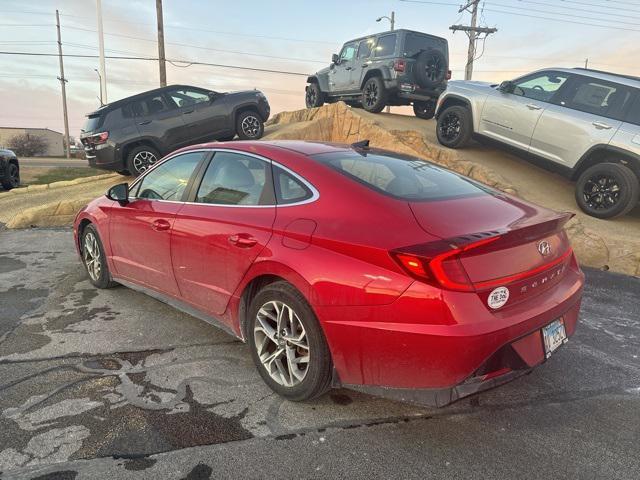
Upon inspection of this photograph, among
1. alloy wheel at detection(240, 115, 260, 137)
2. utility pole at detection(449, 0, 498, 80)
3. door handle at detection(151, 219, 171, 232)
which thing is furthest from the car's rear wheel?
utility pole at detection(449, 0, 498, 80)

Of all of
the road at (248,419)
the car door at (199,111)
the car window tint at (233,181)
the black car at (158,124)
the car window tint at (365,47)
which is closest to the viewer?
the road at (248,419)

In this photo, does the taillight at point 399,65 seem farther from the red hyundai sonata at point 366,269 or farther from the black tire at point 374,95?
the red hyundai sonata at point 366,269

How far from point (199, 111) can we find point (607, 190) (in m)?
8.33

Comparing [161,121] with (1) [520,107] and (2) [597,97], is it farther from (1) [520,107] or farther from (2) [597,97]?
(2) [597,97]

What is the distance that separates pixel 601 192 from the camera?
279 inches

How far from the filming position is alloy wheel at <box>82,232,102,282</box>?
4.76 metres

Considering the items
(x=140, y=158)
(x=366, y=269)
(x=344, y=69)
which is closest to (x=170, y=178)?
(x=366, y=269)

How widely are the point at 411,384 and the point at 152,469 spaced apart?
1.29 m

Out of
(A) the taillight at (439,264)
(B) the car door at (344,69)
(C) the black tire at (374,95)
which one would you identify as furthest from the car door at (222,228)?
(B) the car door at (344,69)

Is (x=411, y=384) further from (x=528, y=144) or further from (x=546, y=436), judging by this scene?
(x=528, y=144)

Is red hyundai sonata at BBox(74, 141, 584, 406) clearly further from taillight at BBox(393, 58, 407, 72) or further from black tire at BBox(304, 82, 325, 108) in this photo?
black tire at BBox(304, 82, 325, 108)

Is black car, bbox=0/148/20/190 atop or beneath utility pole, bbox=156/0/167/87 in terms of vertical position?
beneath

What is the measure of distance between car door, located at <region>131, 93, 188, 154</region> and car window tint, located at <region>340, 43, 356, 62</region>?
541 cm

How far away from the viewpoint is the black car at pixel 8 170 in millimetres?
12798
